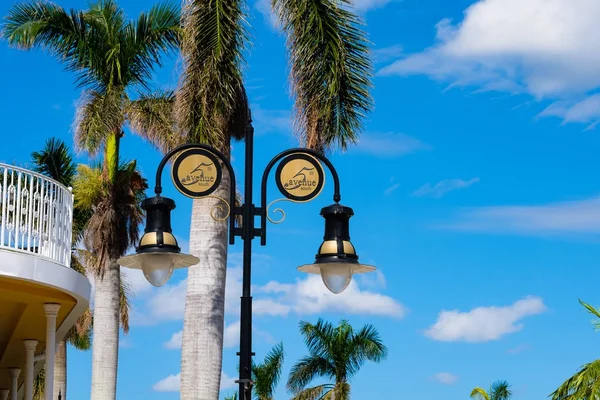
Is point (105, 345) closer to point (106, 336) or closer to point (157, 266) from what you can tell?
point (106, 336)

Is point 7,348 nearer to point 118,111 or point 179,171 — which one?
point 118,111

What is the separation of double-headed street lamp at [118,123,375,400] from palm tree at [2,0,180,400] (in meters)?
14.7

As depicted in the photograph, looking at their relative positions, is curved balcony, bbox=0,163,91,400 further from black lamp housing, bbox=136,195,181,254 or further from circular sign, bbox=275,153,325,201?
circular sign, bbox=275,153,325,201

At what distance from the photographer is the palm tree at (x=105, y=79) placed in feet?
79.3

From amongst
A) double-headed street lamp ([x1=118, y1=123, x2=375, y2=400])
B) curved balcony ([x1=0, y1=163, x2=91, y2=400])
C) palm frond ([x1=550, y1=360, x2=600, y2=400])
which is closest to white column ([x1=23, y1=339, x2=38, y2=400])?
curved balcony ([x1=0, y1=163, x2=91, y2=400])

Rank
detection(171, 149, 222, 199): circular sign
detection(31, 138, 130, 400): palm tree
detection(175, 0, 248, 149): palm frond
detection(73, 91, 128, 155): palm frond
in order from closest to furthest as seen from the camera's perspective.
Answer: detection(171, 149, 222, 199): circular sign, detection(175, 0, 248, 149): palm frond, detection(73, 91, 128, 155): palm frond, detection(31, 138, 130, 400): palm tree

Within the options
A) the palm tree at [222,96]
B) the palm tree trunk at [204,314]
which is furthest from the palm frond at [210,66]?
the palm tree trunk at [204,314]

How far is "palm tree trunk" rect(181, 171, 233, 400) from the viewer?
1711 centimetres

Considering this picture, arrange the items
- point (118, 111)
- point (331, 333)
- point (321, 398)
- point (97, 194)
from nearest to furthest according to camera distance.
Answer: point (118, 111)
point (97, 194)
point (321, 398)
point (331, 333)

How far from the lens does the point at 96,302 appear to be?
2466 centimetres

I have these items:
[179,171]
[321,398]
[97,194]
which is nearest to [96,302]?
[97,194]

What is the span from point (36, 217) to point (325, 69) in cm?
672

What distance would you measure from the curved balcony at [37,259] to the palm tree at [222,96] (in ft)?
8.29

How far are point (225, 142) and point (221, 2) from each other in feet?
7.97
